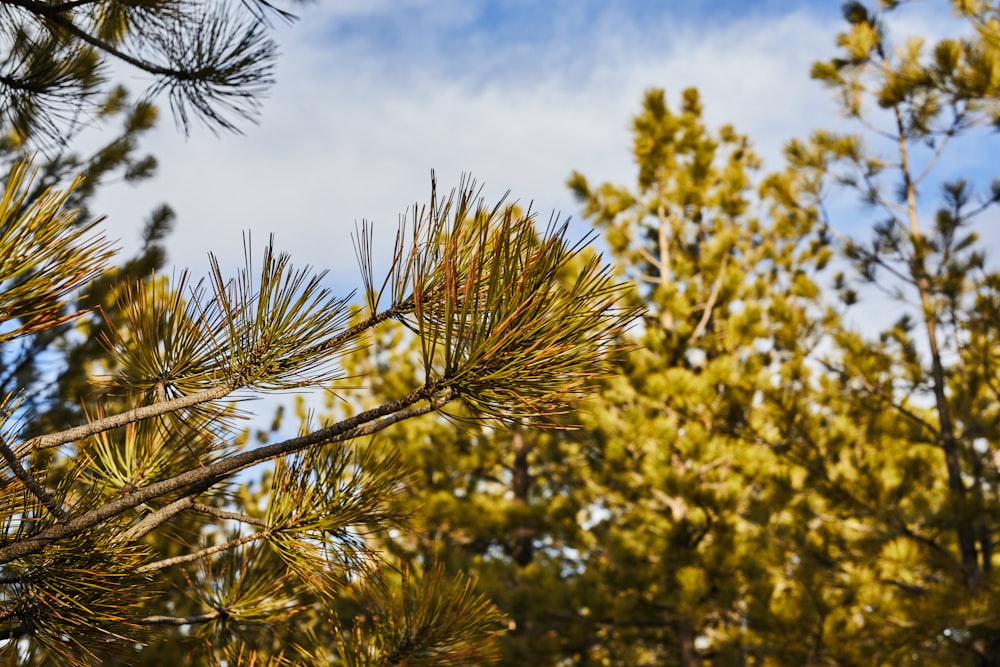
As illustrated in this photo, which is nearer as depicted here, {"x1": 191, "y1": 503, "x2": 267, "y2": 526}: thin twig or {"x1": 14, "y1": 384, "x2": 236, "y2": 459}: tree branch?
{"x1": 14, "y1": 384, "x2": 236, "y2": 459}: tree branch

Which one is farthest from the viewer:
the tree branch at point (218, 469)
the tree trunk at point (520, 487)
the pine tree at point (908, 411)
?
the tree trunk at point (520, 487)

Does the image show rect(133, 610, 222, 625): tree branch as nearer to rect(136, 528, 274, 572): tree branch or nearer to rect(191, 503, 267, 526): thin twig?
rect(136, 528, 274, 572): tree branch

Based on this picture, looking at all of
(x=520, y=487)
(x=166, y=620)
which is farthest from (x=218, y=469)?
(x=520, y=487)

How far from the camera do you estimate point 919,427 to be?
5.90 metres

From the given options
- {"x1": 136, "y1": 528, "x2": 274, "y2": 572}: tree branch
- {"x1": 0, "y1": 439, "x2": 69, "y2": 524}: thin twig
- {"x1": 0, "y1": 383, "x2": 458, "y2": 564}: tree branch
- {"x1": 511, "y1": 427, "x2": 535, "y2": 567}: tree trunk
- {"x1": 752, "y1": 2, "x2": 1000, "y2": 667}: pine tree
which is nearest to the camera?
{"x1": 0, "y1": 439, "x2": 69, "y2": 524}: thin twig

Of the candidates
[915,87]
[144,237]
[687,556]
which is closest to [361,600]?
[144,237]

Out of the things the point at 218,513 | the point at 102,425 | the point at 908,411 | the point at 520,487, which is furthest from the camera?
the point at 520,487

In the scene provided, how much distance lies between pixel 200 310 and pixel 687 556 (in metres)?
5.89

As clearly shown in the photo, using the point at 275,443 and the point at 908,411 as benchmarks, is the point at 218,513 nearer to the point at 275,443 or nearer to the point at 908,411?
the point at 275,443

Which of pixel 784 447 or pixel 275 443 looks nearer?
pixel 275 443

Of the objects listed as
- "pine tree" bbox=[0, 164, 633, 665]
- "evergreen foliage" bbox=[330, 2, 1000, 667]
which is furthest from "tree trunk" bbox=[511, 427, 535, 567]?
"pine tree" bbox=[0, 164, 633, 665]

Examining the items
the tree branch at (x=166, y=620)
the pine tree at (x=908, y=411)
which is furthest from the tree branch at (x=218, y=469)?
the pine tree at (x=908, y=411)

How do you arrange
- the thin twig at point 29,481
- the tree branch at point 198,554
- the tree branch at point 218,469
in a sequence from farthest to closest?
the tree branch at point 198,554 < the tree branch at point 218,469 < the thin twig at point 29,481

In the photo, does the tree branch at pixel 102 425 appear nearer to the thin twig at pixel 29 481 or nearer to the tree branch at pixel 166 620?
the thin twig at pixel 29 481
